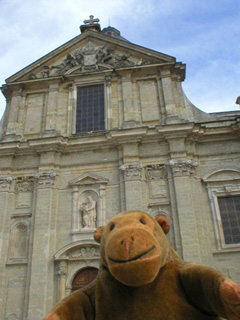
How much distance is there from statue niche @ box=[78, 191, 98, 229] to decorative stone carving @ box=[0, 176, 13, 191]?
2.82 metres

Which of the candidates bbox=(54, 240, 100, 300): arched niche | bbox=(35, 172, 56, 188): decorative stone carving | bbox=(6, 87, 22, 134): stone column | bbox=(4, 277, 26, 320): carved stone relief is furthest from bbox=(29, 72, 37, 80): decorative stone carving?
bbox=(4, 277, 26, 320): carved stone relief

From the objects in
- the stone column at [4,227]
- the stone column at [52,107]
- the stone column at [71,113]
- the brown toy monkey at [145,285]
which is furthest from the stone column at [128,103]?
the brown toy monkey at [145,285]

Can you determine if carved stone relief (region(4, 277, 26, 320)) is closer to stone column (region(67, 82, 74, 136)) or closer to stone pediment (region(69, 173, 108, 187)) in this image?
stone pediment (region(69, 173, 108, 187))

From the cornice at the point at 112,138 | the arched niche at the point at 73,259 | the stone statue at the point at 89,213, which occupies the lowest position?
the arched niche at the point at 73,259

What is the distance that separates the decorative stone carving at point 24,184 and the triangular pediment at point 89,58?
16.4 feet

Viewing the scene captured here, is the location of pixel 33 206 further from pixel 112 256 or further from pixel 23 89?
pixel 112 256

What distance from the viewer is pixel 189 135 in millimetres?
11852

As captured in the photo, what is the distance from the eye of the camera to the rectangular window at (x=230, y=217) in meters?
10.4

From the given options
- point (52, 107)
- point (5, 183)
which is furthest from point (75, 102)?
point (5, 183)

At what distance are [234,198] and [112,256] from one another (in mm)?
9679

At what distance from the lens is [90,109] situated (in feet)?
45.6

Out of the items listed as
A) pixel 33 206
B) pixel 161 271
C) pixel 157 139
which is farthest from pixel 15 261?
pixel 161 271

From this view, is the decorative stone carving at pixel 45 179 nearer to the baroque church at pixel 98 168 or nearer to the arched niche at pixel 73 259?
the baroque church at pixel 98 168

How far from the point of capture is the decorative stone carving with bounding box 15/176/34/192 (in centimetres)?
1198
